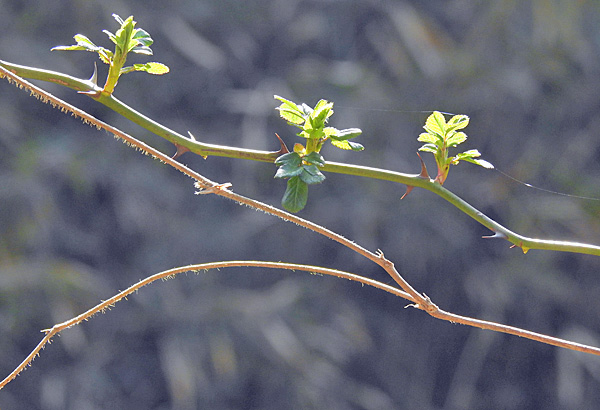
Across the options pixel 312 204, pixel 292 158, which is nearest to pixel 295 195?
pixel 292 158

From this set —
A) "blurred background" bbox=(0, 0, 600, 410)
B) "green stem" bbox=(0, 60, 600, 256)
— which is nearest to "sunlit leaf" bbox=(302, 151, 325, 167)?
"green stem" bbox=(0, 60, 600, 256)

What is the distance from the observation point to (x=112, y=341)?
4.92 ft

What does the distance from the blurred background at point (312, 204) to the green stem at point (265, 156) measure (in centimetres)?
121

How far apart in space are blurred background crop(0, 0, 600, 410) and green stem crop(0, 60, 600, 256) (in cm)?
121

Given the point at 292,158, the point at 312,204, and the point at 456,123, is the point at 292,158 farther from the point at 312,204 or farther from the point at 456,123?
the point at 312,204

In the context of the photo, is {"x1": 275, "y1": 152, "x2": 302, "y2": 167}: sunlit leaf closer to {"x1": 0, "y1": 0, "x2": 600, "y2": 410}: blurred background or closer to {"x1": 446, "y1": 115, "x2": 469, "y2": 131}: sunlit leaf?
{"x1": 446, "y1": 115, "x2": 469, "y2": 131}: sunlit leaf

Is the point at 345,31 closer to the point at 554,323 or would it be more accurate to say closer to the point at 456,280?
the point at 456,280

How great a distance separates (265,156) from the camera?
245mm

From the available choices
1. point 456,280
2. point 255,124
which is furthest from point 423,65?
point 456,280

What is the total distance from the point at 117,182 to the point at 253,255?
381 millimetres

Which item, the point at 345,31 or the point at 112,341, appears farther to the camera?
the point at 345,31

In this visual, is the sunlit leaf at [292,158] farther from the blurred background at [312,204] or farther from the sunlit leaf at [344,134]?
the blurred background at [312,204]

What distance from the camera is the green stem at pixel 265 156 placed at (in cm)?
24

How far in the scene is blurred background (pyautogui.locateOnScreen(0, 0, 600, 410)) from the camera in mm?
1484
